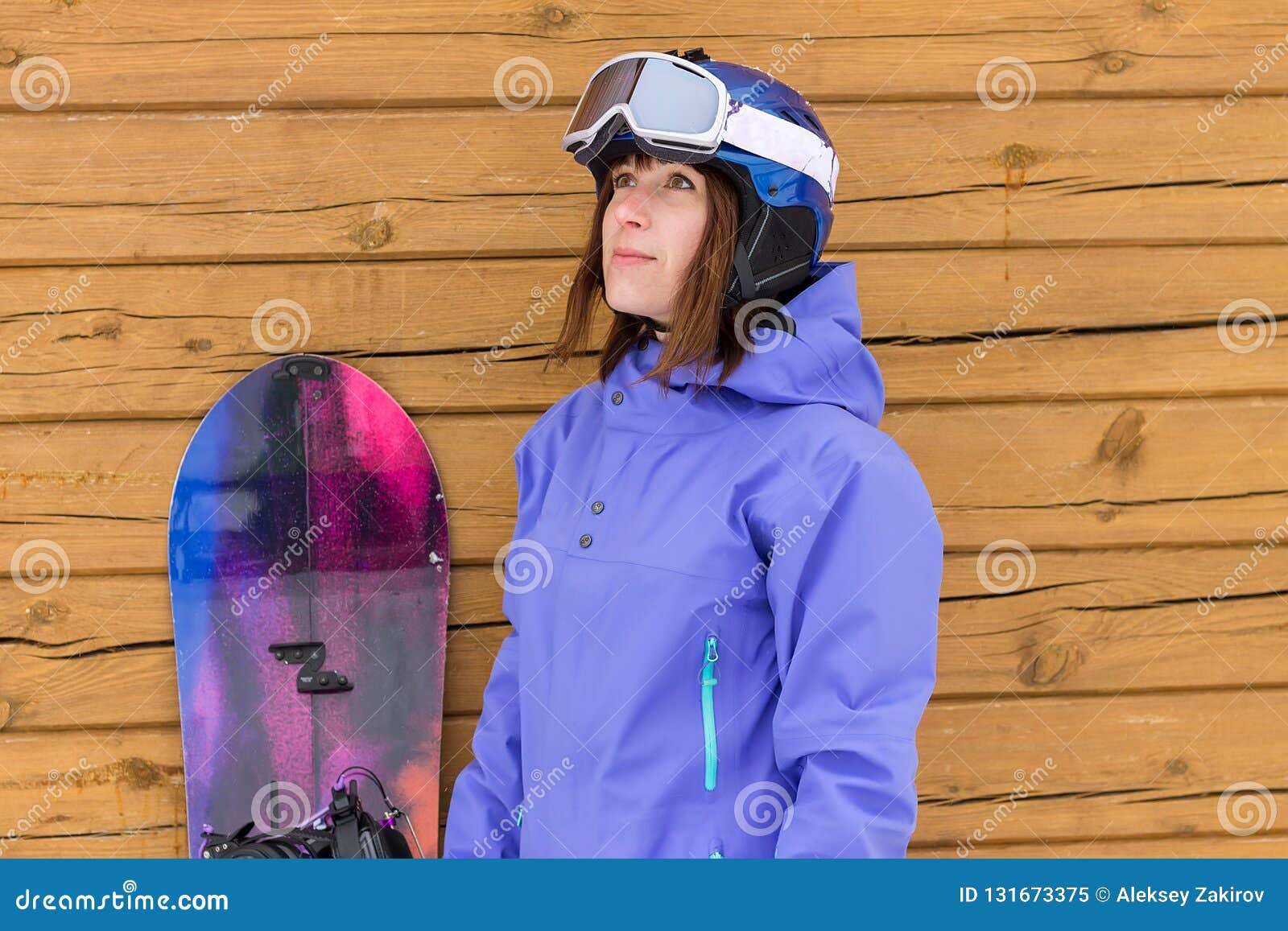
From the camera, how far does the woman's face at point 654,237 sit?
1769mm

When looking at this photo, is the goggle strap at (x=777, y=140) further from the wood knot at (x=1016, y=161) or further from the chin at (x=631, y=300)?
the wood knot at (x=1016, y=161)

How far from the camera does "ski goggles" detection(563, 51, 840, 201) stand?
70.2 inches

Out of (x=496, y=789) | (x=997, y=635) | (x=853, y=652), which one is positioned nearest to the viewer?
(x=853, y=652)

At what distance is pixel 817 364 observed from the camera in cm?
176

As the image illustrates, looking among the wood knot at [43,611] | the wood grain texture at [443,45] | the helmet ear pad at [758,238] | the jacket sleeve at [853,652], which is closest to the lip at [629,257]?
the helmet ear pad at [758,238]

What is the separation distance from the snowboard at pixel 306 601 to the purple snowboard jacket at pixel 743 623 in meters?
0.53

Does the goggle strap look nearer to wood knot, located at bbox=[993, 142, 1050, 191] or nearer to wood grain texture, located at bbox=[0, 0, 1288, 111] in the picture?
wood grain texture, located at bbox=[0, 0, 1288, 111]

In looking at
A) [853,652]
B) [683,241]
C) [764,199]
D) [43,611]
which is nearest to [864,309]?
[764,199]

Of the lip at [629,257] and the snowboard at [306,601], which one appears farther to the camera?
the snowboard at [306,601]

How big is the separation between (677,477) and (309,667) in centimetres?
102

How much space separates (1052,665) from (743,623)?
42.4 inches

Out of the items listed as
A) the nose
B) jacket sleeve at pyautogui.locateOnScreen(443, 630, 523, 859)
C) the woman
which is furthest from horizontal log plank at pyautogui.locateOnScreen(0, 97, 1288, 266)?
jacket sleeve at pyautogui.locateOnScreen(443, 630, 523, 859)

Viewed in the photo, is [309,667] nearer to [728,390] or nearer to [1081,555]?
[728,390]

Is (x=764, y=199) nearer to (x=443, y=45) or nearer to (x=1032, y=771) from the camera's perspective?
(x=443, y=45)
